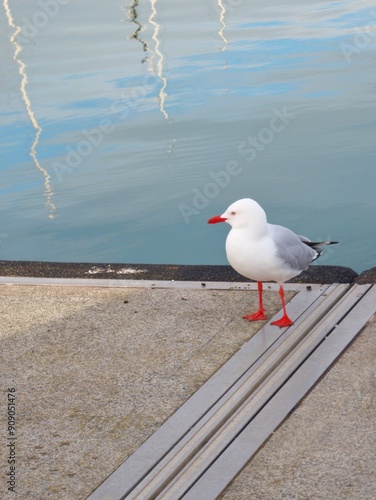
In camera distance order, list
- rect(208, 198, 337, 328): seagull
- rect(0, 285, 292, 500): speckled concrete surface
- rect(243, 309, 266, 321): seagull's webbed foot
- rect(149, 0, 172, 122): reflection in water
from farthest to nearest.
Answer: rect(149, 0, 172, 122): reflection in water
rect(243, 309, 266, 321): seagull's webbed foot
rect(208, 198, 337, 328): seagull
rect(0, 285, 292, 500): speckled concrete surface

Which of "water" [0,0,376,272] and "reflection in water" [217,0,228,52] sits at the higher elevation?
"reflection in water" [217,0,228,52]

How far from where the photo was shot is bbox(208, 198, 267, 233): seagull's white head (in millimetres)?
5559

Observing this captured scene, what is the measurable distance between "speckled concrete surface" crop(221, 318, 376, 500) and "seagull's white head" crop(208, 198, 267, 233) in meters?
1.01

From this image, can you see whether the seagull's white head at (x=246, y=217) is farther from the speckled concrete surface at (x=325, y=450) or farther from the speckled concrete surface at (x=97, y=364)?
the speckled concrete surface at (x=325, y=450)

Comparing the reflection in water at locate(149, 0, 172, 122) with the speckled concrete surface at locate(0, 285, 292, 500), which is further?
the reflection in water at locate(149, 0, 172, 122)

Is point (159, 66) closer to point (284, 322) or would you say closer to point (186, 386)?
point (284, 322)

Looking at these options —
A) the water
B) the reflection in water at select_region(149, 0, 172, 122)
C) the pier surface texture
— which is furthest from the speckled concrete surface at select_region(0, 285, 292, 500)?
the reflection in water at select_region(149, 0, 172, 122)

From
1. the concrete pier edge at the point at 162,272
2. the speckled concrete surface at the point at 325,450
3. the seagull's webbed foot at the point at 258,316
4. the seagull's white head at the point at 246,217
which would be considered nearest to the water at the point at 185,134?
the concrete pier edge at the point at 162,272

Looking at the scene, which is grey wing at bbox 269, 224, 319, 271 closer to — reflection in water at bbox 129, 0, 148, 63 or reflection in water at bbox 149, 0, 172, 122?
reflection in water at bbox 149, 0, 172, 122

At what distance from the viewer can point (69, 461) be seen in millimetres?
4359

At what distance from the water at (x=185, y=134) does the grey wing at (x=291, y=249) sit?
119 inches

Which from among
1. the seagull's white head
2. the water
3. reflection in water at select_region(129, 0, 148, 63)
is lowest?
the water

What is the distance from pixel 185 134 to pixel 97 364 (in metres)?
7.14

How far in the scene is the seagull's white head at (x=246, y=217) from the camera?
556cm
